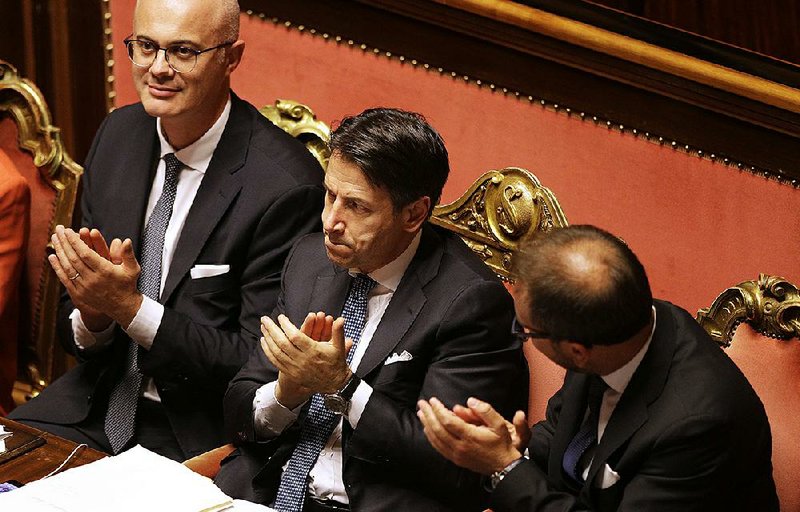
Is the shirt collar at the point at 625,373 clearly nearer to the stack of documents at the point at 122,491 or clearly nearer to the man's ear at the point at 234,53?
the stack of documents at the point at 122,491

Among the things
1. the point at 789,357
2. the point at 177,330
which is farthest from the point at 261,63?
the point at 789,357

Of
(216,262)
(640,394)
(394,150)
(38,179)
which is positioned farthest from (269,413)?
(38,179)

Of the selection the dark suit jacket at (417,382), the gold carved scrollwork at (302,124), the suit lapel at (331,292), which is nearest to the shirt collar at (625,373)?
the dark suit jacket at (417,382)

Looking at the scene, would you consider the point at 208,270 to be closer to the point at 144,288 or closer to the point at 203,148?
the point at 144,288

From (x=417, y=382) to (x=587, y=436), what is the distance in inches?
17.7

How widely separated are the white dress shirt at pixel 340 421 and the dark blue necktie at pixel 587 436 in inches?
19.2

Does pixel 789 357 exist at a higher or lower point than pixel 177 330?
higher

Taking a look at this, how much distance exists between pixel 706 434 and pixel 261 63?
205cm

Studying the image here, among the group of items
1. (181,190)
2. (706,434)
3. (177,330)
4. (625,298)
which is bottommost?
(177,330)

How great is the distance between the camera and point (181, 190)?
328cm

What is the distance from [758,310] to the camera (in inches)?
108

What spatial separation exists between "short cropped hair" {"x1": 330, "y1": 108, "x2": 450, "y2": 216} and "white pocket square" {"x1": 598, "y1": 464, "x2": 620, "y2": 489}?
0.74m

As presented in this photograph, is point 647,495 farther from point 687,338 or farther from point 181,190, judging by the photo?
point 181,190

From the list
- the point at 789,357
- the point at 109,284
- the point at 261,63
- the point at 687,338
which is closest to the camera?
the point at 687,338
